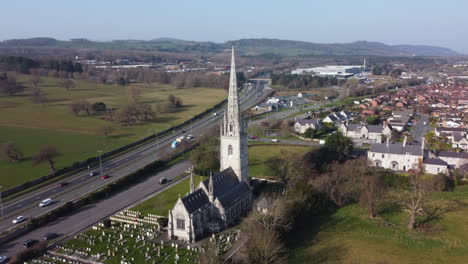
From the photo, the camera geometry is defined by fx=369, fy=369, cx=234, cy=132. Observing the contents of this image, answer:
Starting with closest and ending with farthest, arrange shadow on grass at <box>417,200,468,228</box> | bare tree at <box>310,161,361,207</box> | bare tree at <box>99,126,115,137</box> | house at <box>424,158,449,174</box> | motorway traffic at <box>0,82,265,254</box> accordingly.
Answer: shadow on grass at <box>417,200,468,228</box>
motorway traffic at <box>0,82,265,254</box>
bare tree at <box>310,161,361,207</box>
house at <box>424,158,449,174</box>
bare tree at <box>99,126,115,137</box>

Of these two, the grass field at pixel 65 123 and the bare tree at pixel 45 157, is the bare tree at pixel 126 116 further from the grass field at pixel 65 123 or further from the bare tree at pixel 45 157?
the bare tree at pixel 45 157

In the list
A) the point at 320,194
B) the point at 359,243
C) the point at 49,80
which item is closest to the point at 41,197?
the point at 320,194

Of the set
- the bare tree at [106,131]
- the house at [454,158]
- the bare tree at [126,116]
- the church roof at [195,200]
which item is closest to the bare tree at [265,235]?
the church roof at [195,200]

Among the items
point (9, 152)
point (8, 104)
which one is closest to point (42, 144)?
point (9, 152)

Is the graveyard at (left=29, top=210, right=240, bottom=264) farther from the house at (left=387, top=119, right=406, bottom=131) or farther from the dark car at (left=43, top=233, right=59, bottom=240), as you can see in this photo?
the house at (left=387, top=119, right=406, bottom=131)

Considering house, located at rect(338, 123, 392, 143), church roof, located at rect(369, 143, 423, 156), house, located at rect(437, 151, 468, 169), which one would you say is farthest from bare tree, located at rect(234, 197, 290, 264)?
house, located at rect(338, 123, 392, 143)

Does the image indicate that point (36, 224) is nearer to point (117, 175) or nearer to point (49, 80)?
point (117, 175)
